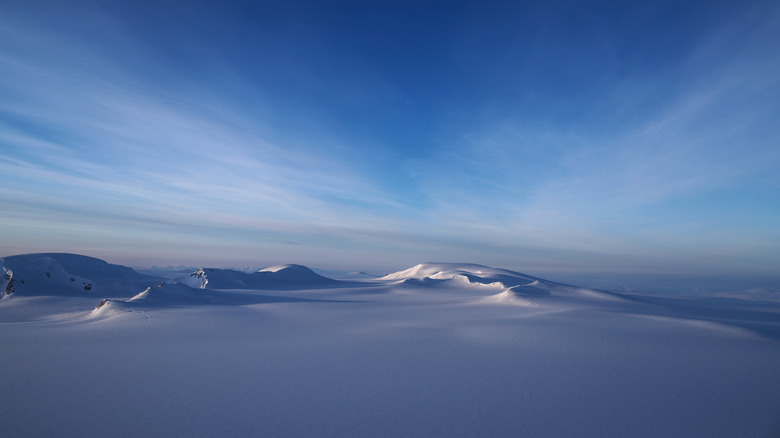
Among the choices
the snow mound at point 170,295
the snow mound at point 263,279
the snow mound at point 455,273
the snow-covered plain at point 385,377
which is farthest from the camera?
the snow mound at point 455,273

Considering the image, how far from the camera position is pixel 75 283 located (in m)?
24.5

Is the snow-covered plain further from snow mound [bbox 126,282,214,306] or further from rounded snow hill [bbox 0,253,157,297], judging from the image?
rounded snow hill [bbox 0,253,157,297]

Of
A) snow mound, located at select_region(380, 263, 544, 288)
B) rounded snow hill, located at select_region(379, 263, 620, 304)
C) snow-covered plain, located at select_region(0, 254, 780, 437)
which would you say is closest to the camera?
snow-covered plain, located at select_region(0, 254, 780, 437)

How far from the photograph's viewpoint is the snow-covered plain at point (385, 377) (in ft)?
18.0

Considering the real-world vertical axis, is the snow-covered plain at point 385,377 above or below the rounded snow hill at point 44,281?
below

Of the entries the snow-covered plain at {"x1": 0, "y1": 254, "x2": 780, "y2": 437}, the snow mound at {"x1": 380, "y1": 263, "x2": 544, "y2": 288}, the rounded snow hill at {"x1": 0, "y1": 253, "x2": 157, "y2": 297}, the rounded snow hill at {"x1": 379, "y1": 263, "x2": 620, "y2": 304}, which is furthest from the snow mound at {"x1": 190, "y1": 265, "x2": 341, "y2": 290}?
the snow-covered plain at {"x1": 0, "y1": 254, "x2": 780, "y2": 437}

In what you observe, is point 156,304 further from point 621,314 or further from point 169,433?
point 621,314

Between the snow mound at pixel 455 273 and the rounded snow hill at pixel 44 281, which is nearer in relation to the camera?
the rounded snow hill at pixel 44 281

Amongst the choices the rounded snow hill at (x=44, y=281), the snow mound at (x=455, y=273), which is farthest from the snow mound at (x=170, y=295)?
the snow mound at (x=455, y=273)

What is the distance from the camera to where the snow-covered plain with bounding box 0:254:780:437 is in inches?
216

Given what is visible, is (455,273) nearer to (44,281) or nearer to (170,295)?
(170,295)

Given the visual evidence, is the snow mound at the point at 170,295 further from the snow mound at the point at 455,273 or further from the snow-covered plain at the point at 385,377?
the snow mound at the point at 455,273

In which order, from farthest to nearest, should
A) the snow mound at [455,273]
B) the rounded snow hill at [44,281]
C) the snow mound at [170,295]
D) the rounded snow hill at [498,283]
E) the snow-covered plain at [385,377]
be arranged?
the snow mound at [455,273], the rounded snow hill at [498,283], the rounded snow hill at [44,281], the snow mound at [170,295], the snow-covered plain at [385,377]

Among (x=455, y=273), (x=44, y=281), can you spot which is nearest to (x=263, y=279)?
(x=44, y=281)
